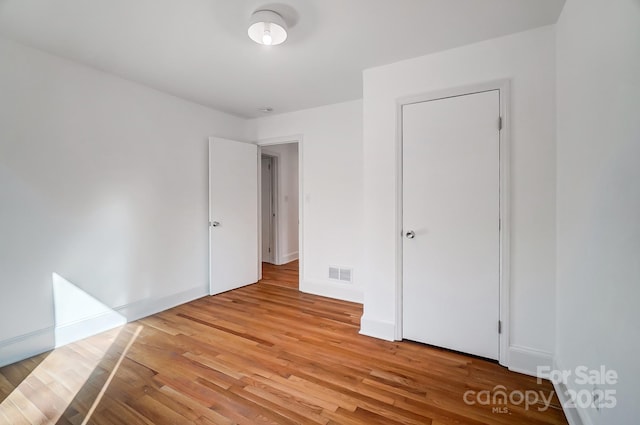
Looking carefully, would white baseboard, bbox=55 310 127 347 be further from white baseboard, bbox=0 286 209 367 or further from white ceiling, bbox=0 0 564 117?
white ceiling, bbox=0 0 564 117

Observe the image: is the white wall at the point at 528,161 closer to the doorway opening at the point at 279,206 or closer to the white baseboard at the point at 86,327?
the doorway opening at the point at 279,206

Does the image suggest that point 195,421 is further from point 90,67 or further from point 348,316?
point 90,67

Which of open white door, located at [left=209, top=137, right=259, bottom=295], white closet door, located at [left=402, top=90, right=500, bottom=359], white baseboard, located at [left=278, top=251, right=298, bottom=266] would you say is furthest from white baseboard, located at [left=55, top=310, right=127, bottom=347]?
white baseboard, located at [left=278, top=251, right=298, bottom=266]

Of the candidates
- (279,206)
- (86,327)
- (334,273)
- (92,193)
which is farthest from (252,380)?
(279,206)

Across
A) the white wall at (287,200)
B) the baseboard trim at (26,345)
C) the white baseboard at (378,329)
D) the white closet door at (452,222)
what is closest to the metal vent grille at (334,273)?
the white baseboard at (378,329)

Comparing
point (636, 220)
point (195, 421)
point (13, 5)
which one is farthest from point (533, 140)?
point (13, 5)

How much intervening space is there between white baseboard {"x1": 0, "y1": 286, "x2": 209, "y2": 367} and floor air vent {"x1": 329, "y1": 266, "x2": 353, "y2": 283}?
1903 millimetres

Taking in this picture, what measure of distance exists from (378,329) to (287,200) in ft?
11.3

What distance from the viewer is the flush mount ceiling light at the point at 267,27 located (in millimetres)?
1815

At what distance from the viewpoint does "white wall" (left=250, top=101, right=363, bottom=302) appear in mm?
3551

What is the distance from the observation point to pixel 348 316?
310cm

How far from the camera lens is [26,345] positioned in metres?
2.24

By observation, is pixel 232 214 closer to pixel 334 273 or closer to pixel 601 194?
pixel 334 273

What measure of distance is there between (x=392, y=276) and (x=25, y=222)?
310cm
